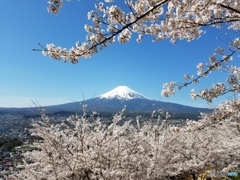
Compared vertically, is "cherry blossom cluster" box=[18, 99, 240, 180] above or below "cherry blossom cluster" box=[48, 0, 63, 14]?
below

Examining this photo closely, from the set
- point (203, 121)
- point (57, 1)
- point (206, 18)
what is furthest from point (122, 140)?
point (57, 1)

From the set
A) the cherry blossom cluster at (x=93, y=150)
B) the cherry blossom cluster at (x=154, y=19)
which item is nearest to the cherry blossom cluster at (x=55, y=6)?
the cherry blossom cluster at (x=154, y=19)

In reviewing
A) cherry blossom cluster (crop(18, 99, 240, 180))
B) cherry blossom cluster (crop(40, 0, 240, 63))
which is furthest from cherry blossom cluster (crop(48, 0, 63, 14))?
cherry blossom cluster (crop(18, 99, 240, 180))

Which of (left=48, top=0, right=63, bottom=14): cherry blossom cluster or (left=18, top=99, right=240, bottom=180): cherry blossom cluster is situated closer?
(left=48, top=0, right=63, bottom=14): cherry blossom cluster

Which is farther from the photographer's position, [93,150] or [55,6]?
[93,150]

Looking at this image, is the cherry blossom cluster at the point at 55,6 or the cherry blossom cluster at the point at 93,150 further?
the cherry blossom cluster at the point at 93,150

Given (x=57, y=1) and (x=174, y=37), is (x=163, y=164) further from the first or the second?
(x=57, y=1)

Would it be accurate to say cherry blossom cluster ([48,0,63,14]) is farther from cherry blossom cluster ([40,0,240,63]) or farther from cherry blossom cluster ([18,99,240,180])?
cherry blossom cluster ([18,99,240,180])

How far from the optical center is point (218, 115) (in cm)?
534

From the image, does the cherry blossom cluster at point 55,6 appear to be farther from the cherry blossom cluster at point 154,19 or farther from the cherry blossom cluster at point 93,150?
the cherry blossom cluster at point 93,150

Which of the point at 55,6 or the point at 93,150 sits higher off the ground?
the point at 55,6

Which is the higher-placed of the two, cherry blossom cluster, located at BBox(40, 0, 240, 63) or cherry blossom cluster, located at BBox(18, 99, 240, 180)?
cherry blossom cluster, located at BBox(40, 0, 240, 63)

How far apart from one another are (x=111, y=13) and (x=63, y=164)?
3.32 m

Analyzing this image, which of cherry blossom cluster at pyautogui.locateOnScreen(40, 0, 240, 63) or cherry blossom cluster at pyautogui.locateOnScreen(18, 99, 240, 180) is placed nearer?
cherry blossom cluster at pyautogui.locateOnScreen(40, 0, 240, 63)
